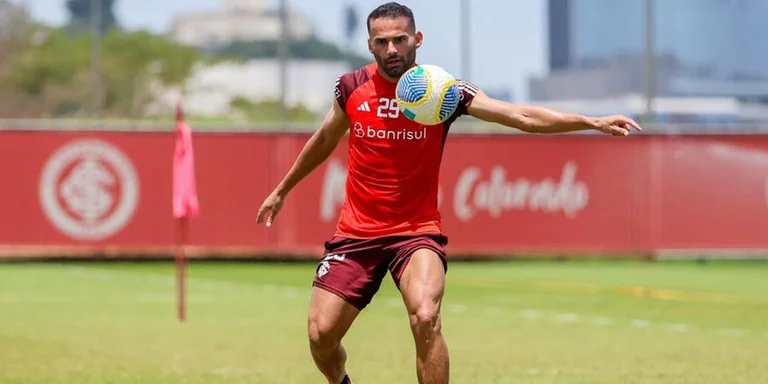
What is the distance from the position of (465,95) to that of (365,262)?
1.19 meters

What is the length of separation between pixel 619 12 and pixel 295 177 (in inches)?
884

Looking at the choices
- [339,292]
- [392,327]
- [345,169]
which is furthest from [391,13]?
[345,169]

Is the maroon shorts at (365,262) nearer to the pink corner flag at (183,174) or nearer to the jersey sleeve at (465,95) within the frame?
the jersey sleeve at (465,95)

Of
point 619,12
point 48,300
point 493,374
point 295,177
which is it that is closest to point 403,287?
point 295,177

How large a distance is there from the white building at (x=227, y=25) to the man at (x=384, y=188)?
23161mm

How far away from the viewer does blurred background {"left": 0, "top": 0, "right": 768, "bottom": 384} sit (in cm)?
2294

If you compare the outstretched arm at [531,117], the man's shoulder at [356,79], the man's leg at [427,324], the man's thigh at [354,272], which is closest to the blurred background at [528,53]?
the man's shoulder at [356,79]

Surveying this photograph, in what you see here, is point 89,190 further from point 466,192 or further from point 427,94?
point 427,94

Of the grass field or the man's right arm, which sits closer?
the man's right arm

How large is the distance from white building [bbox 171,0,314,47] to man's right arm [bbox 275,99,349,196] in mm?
22613

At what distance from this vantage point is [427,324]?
963 centimetres

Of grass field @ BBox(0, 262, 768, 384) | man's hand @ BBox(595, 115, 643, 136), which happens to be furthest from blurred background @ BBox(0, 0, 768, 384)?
man's hand @ BBox(595, 115, 643, 136)

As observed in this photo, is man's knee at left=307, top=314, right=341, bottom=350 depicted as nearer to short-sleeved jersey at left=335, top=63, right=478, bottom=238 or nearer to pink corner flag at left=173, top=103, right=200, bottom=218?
short-sleeved jersey at left=335, top=63, right=478, bottom=238

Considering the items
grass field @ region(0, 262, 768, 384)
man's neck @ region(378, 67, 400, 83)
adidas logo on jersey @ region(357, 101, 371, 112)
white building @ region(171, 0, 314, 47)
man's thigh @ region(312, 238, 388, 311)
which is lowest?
grass field @ region(0, 262, 768, 384)
